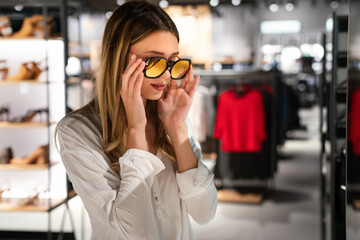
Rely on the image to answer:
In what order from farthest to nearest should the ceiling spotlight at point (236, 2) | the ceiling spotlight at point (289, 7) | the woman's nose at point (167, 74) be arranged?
the ceiling spotlight at point (289, 7), the ceiling spotlight at point (236, 2), the woman's nose at point (167, 74)

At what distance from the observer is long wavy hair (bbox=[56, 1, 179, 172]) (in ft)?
4.20

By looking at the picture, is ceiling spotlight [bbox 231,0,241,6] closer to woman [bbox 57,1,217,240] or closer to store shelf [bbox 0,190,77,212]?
store shelf [bbox 0,190,77,212]

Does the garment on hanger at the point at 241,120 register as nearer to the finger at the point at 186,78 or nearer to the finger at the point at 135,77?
the finger at the point at 186,78

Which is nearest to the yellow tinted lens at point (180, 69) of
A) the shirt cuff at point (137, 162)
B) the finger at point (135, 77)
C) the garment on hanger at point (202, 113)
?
the finger at point (135, 77)

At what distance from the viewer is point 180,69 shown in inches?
52.9

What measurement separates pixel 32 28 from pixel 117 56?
9.43ft

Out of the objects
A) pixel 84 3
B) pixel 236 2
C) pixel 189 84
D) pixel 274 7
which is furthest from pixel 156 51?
pixel 274 7

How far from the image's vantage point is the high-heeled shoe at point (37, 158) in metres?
3.93

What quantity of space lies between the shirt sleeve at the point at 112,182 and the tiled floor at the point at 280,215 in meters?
3.30

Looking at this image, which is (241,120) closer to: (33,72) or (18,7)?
(33,72)

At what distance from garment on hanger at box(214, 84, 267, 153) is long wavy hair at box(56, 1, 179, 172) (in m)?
4.26

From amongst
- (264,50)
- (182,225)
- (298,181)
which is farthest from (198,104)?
(264,50)

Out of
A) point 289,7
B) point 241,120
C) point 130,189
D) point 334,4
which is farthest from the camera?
point 289,7

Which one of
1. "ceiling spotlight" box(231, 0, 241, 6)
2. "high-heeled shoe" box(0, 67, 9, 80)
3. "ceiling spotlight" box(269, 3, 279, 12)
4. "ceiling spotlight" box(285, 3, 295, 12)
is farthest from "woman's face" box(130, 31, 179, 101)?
"ceiling spotlight" box(285, 3, 295, 12)
